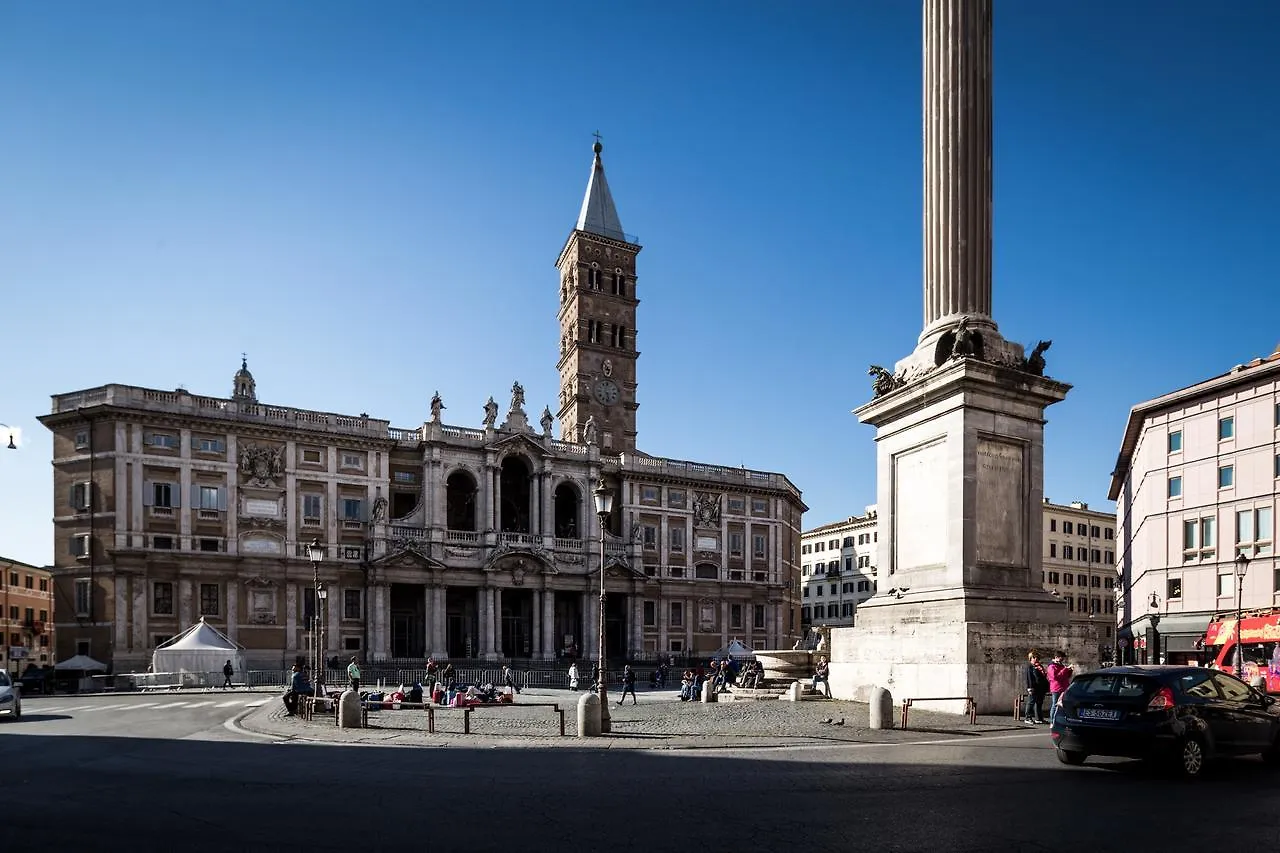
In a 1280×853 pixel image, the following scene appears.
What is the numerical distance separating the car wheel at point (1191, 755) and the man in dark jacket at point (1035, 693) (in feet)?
15.1

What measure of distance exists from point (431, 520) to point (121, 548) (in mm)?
19228

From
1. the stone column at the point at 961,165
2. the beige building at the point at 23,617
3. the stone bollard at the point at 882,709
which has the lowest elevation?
the beige building at the point at 23,617

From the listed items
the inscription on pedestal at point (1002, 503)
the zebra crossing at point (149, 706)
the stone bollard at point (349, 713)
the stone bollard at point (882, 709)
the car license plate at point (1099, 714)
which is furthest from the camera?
the zebra crossing at point (149, 706)

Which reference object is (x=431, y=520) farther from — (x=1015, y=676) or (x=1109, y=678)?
(x=1109, y=678)

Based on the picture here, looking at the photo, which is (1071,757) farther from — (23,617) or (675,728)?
(23,617)

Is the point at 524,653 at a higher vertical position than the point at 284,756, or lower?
lower

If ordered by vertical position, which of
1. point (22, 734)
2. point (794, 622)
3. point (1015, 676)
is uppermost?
point (1015, 676)

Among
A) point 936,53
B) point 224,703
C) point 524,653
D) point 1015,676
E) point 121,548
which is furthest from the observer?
point 524,653

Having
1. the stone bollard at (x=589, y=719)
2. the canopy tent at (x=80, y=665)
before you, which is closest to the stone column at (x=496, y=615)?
the canopy tent at (x=80, y=665)

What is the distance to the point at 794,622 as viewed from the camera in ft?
291

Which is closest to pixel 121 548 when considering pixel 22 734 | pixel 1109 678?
pixel 22 734

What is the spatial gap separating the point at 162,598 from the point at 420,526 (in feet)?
54.5

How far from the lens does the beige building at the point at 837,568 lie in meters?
110

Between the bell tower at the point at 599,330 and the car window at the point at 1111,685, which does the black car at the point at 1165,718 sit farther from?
the bell tower at the point at 599,330
